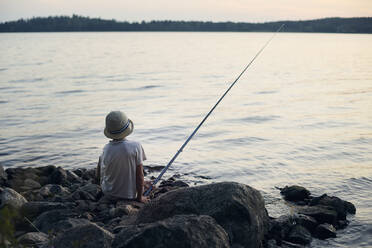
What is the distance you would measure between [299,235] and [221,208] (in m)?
1.41

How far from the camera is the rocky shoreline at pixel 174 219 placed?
372 cm

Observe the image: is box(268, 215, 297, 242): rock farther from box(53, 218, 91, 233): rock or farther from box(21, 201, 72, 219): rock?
box(21, 201, 72, 219): rock

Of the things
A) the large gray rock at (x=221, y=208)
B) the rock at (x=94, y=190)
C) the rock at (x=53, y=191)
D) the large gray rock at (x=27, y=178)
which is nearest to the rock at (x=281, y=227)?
the large gray rock at (x=221, y=208)

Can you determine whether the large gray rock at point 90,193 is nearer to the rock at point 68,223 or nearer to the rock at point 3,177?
the rock at point 68,223

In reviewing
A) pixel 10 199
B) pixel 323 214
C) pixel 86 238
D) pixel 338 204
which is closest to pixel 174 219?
pixel 86 238

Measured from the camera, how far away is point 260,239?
477 centimetres

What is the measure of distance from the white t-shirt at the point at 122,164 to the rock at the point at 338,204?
2719mm

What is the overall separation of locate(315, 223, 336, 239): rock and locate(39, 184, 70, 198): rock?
3.61 metres

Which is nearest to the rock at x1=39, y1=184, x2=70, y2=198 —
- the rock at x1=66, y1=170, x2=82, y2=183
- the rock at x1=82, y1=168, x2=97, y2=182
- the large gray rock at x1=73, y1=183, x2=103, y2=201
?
the large gray rock at x1=73, y1=183, x2=103, y2=201

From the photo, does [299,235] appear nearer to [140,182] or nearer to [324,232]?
[324,232]

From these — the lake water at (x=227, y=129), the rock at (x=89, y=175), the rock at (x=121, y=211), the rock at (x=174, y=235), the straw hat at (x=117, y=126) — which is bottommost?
the lake water at (x=227, y=129)

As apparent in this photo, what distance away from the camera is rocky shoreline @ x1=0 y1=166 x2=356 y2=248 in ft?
12.2

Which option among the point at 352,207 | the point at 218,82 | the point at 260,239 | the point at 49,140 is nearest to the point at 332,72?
the point at 218,82

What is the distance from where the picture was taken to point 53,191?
6.66 metres
